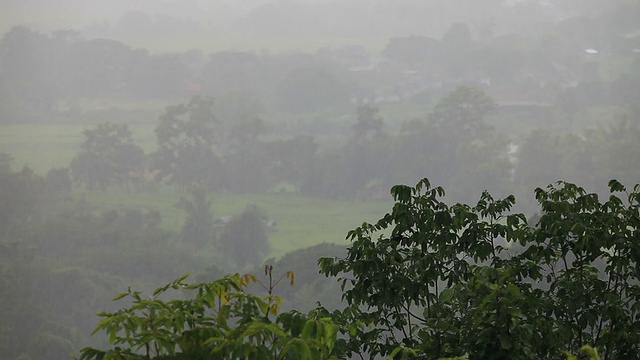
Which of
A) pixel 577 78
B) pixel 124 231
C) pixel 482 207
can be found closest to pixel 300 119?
pixel 124 231

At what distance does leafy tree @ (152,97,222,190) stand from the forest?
0.07 m

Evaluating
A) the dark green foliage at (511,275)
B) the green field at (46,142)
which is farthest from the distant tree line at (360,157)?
the dark green foliage at (511,275)

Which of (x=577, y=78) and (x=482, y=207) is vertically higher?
(x=577, y=78)

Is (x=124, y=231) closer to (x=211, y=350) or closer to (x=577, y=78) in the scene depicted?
(x=577, y=78)

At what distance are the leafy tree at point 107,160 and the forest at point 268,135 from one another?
7 centimetres

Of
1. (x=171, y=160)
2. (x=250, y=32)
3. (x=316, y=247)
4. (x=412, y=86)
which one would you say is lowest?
(x=316, y=247)

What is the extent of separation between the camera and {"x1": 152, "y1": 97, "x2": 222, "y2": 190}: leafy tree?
Answer: 28.8 meters

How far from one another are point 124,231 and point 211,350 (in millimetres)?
24799

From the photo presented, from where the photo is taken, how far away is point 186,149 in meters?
29.3

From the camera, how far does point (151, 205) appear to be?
1079 inches

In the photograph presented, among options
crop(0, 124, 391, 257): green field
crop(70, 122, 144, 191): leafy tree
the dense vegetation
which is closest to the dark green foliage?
the dense vegetation

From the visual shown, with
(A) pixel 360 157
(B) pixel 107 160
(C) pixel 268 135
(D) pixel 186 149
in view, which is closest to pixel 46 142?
(B) pixel 107 160

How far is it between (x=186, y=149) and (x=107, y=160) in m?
2.74

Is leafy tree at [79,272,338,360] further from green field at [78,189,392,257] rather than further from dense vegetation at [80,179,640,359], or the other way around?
green field at [78,189,392,257]
